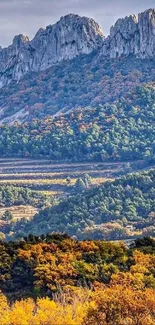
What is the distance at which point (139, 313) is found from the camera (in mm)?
54719

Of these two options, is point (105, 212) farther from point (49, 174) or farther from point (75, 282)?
point (75, 282)

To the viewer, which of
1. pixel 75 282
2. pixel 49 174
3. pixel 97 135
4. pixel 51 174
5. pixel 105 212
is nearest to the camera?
pixel 75 282

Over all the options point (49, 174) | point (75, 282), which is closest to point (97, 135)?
point (49, 174)

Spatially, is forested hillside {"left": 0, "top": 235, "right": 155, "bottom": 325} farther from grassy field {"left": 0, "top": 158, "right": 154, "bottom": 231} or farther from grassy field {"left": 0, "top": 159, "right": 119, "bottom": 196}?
grassy field {"left": 0, "top": 159, "right": 119, "bottom": 196}

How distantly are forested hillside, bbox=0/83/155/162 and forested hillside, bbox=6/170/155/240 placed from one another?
30576 millimetres

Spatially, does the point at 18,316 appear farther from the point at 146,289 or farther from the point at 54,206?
the point at 54,206

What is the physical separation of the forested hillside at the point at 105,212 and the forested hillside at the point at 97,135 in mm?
30576

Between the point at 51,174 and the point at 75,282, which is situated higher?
the point at 75,282

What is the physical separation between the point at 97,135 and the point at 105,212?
5111cm

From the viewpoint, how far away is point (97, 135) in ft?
602

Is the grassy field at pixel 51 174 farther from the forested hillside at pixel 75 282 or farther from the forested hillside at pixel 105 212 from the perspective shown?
the forested hillside at pixel 75 282

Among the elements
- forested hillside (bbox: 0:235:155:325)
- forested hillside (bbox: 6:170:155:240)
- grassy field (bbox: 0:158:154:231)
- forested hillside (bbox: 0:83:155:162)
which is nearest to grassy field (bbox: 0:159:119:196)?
grassy field (bbox: 0:158:154:231)

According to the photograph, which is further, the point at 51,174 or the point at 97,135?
the point at 97,135

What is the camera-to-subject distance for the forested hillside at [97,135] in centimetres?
17662
